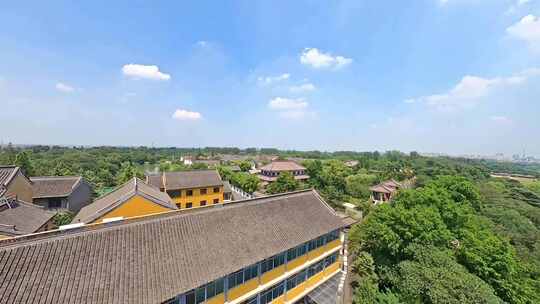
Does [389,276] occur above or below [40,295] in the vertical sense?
below

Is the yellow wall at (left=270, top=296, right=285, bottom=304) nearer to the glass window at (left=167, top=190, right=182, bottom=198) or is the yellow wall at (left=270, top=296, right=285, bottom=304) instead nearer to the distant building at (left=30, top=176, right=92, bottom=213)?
the glass window at (left=167, top=190, right=182, bottom=198)

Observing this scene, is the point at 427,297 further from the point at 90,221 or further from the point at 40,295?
the point at 90,221

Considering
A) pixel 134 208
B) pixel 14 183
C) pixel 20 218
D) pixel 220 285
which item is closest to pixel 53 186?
pixel 14 183

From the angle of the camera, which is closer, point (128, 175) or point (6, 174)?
point (6, 174)

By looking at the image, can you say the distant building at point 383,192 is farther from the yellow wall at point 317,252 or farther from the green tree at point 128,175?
the green tree at point 128,175

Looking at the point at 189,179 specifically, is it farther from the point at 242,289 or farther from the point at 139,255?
the point at 139,255

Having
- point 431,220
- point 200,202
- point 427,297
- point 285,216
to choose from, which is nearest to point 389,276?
point 427,297

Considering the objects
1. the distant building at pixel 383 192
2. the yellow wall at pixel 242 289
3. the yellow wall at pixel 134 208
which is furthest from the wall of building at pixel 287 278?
the distant building at pixel 383 192

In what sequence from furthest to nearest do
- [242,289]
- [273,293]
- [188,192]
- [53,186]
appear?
[188,192] → [53,186] → [273,293] → [242,289]
